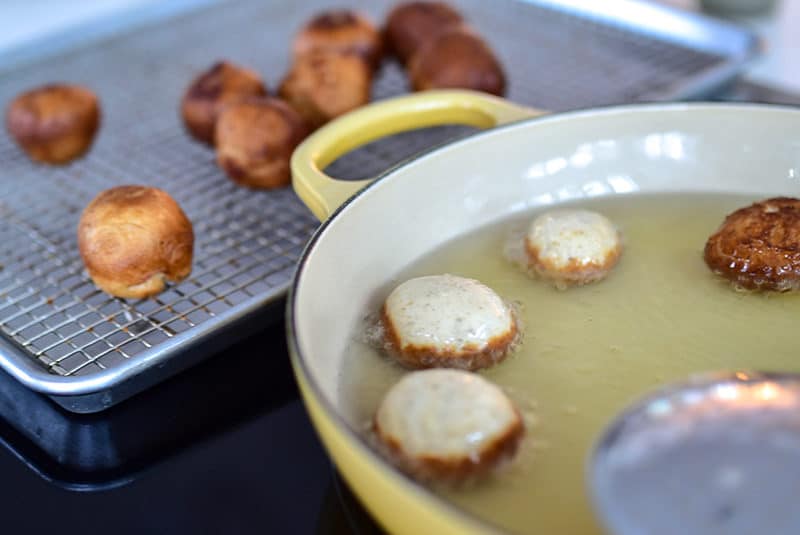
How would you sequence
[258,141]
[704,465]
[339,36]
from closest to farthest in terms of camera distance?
1. [704,465]
2. [258,141]
3. [339,36]

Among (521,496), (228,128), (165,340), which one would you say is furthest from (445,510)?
(228,128)

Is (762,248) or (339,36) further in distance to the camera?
(339,36)

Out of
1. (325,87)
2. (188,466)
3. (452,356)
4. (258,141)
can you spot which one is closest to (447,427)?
(452,356)

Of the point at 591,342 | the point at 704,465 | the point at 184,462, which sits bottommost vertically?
the point at 184,462

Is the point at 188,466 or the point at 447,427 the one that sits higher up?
the point at 447,427

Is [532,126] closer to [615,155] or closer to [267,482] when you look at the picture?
[615,155]

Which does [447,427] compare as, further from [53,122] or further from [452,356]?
[53,122]

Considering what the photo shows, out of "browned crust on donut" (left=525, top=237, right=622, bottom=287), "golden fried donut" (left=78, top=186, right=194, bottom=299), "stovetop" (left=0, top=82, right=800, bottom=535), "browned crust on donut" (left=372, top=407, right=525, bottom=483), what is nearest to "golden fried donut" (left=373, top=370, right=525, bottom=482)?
"browned crust on donut" (left=372, top=407, right=525, bottom=483)
